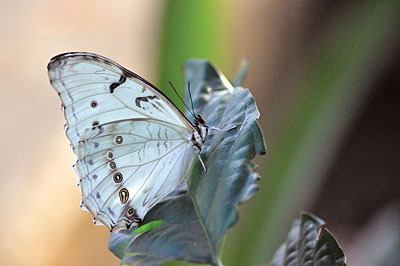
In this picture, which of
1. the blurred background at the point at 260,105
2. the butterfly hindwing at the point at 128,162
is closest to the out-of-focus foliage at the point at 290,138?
the blurred background at the point at 260,105

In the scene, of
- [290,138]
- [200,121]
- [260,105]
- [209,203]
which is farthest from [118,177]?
[260,105]

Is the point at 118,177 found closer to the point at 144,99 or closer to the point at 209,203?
the point at 144,99

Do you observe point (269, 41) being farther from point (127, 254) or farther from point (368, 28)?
point (127, 254)

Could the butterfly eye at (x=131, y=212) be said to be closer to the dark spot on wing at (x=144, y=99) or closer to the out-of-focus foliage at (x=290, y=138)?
the dark spot on wing at (x=144, y=99)

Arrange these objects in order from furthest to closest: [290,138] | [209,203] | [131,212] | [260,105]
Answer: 1. [260,105]
2. [290,138]
3. [131,212]
4. [209,203]

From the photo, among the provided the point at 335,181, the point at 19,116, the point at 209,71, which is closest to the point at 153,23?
the point at 19,116

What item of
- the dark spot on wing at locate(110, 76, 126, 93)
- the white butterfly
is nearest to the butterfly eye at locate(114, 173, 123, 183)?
the white butterfly
